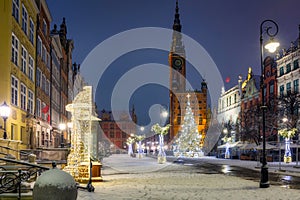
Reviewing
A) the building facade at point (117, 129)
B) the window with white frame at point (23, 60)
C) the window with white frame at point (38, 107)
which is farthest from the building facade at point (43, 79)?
the building facade at point (117, 129)

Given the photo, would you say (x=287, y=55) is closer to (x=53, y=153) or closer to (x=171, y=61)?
(x=53, y=153)

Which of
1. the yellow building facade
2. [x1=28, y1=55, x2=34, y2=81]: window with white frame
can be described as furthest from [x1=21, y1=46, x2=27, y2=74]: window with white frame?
[x1=28, y1=55, x2=34, y2=81]: window with white frame

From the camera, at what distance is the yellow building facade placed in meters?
23.9

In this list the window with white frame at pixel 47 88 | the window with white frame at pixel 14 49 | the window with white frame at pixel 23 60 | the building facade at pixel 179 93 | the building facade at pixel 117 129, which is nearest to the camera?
the window with white frame at pixel 14 49

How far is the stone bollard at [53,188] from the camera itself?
7258 millimetres

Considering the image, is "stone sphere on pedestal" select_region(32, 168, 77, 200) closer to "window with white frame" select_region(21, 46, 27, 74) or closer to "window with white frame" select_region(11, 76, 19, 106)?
"window with white frame" select_region(11, 76, 19, 106)

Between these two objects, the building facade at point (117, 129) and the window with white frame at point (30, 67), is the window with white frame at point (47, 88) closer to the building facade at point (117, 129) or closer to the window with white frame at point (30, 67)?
the window with white frame at point (30, 67)

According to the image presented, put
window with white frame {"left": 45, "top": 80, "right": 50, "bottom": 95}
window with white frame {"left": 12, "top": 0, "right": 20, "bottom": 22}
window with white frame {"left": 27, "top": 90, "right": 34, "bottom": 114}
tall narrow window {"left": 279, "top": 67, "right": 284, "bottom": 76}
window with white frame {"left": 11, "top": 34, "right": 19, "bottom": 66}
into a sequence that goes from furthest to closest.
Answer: tall narrow window {"left": 279, "top": 67, "right": 284, "bottom": 76} < window with white frame {"left": 45, "top": 80, "right": 50, "bottom": 95} < window with white frame {"left": 27, "top": 90, "right": 34, "bottom": 114} < window with white frame {"left": 12, "top": 0, "right": 20, "bottom": 22} < window with white frame {"left": 11, "top": 34, "right": 19, "bottom": 66}

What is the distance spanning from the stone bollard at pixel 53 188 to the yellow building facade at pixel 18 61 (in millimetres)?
17301

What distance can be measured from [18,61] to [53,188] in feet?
Result: 71.6

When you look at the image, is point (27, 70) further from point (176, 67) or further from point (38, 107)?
point (176, 67)

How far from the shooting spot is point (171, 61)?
170750 millimetres

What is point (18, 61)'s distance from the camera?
27406 millimetres

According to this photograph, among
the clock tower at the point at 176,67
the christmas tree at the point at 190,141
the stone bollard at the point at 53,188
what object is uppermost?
the clock tower at the point at 176,67
